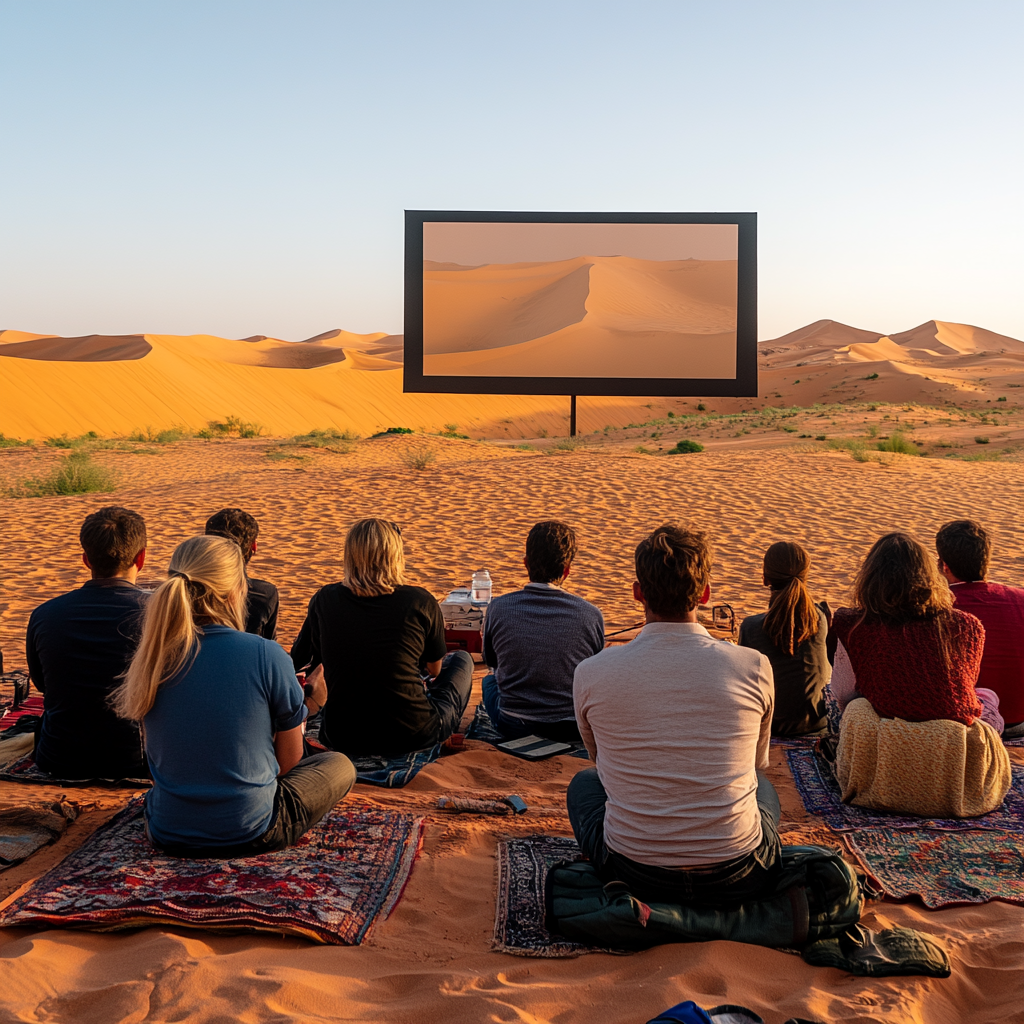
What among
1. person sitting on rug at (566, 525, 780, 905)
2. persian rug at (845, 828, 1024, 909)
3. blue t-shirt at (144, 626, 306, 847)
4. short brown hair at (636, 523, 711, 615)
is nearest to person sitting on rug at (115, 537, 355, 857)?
blue t-shirt at (144, 626, 306, 847)

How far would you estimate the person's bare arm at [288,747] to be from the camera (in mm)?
3006

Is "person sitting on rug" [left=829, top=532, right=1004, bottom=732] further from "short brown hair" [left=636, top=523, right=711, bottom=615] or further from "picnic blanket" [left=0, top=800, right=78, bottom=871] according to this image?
"picnic blanket" [left=0, top=800, right=78, bottom=871]

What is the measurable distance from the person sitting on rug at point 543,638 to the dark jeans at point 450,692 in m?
0.19

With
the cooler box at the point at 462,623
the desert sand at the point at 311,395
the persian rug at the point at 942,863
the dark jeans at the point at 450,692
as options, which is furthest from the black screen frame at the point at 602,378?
the desert sand at the point at 311,395

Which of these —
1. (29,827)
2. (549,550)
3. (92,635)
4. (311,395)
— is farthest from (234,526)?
(311,395)

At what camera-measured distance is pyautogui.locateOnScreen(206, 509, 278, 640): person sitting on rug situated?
4.49 metres

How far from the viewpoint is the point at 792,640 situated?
4168 mm

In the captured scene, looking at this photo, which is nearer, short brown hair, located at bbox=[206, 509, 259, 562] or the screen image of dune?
short brown hair, located at bbox=[206, 509, 259, 562]

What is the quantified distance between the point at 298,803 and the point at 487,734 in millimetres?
1644

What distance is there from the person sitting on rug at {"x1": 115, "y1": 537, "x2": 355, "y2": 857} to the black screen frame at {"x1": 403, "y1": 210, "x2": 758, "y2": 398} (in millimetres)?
14160

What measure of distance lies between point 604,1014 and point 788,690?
2.51m

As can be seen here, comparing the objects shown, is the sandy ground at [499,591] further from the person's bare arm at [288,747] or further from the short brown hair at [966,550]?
the short brown hair at [966,550]

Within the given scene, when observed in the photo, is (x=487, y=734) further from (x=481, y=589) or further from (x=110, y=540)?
(x=110, y=540)

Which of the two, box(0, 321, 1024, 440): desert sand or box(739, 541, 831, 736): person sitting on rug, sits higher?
box(0, 321, 1024, 440): desert sand
